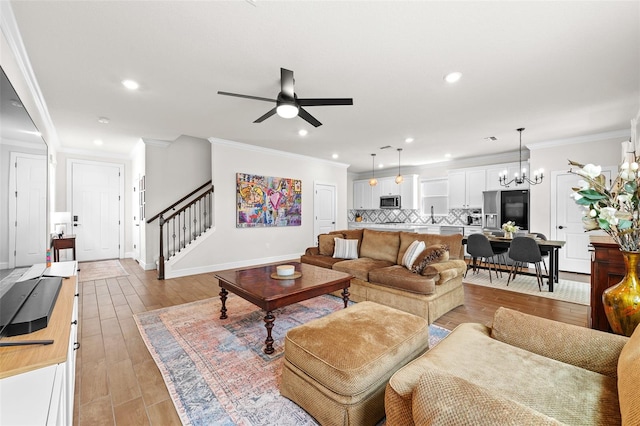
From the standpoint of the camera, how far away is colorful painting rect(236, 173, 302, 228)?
19.7 feet

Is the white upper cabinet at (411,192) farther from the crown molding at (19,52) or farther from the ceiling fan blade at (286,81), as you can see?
the crown molding at (19,52)

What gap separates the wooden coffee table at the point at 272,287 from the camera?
7.80 feet

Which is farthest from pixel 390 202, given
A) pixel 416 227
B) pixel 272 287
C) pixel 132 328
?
pixel 132 328

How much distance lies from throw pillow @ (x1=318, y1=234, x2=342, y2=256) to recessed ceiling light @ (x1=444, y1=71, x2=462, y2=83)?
2771mm

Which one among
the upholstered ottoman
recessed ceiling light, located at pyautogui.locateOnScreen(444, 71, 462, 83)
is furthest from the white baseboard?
recessed ceiling light, located at pyautogui.locateOnScreen(444, 71, 462, 83)

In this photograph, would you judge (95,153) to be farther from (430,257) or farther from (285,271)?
(430,257)

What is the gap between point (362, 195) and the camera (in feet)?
31.7

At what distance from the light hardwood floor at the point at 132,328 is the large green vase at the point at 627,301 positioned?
152cm

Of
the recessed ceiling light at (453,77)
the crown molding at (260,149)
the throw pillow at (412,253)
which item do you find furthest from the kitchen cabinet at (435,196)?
the recessed ceiling light at (453,77)

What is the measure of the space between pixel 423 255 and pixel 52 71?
4.50m

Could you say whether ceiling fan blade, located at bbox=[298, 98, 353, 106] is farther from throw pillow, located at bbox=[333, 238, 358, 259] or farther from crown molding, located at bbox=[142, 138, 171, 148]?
crown molding, located at bbox=[142, 138, 171, 148]

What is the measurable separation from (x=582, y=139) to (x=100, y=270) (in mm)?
9834

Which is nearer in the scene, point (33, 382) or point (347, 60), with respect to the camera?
Answer: point (33, 382)

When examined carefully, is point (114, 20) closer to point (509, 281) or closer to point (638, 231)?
point (638, 231)
